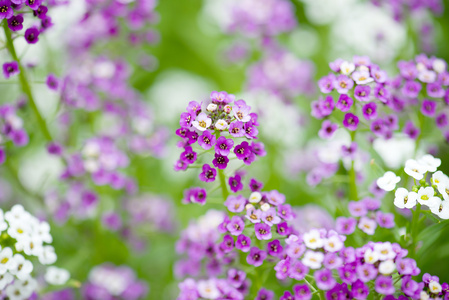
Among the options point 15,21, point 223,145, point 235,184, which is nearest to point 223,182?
point 235,184

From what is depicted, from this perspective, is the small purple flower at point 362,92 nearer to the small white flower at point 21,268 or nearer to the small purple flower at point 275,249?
the small purple flower at point 275,249

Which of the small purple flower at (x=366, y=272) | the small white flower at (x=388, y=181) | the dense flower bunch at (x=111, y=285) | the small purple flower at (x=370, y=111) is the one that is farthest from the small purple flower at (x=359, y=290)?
the dense flower bunch at (x=111, y=285)

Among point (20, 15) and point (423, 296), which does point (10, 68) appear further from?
point (423, 296)

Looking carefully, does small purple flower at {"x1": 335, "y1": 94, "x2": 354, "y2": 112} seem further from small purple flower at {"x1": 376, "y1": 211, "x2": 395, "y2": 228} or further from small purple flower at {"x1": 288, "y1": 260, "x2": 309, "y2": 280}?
small purple flower at {"x1": 288, "y1": 260, "x2": 309, "y2": 280}

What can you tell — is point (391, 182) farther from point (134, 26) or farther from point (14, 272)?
point (134, 26)

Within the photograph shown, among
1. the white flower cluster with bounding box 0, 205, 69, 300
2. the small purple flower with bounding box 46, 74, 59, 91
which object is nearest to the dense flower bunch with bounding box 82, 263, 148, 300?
the white flower cluster with bounding box 0, 205, 69, 300

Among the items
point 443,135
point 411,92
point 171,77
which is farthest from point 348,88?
point 171,77
